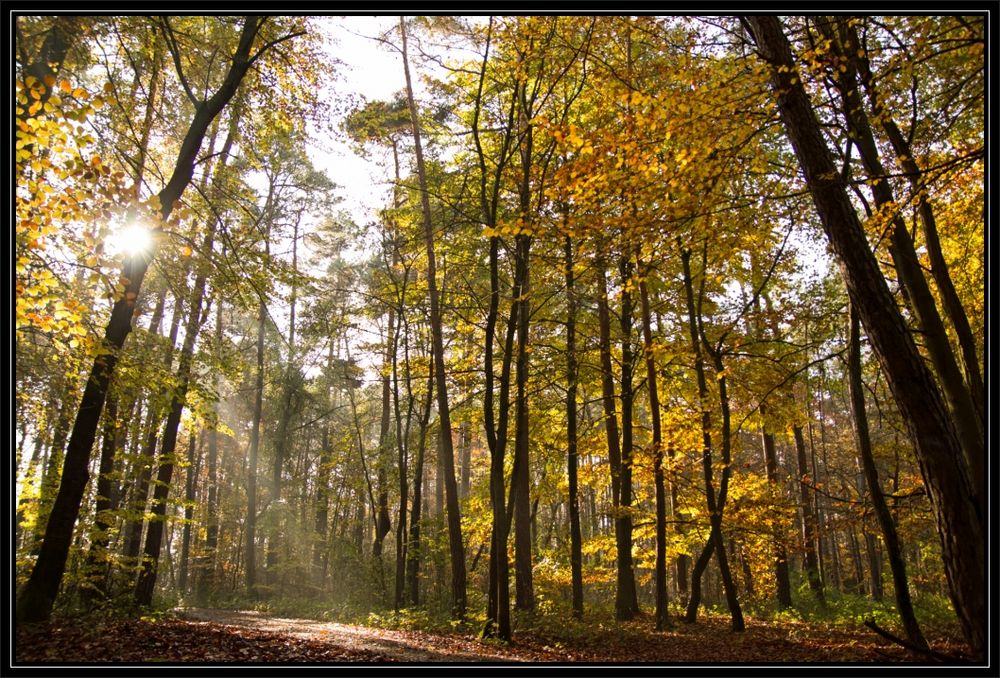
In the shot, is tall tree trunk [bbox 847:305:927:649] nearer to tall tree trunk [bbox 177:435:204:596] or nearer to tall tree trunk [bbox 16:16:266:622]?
tall tree trunk [bbox 16:16:266:622]

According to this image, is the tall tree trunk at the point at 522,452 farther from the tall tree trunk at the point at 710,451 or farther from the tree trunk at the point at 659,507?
the tall tree trunk at the point at 710,451

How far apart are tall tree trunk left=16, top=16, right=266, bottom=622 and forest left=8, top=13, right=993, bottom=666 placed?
0.04 meters

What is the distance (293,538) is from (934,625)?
21.5 m

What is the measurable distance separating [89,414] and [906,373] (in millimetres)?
9266

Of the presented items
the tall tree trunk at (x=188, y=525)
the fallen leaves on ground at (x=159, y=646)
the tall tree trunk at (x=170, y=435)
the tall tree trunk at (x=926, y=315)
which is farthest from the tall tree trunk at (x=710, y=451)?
the tall tree trunk at (x=188, y=525)

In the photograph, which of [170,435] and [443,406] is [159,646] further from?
[170,435]

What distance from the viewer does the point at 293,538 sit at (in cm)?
2316

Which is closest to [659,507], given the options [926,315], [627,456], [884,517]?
[627,456]

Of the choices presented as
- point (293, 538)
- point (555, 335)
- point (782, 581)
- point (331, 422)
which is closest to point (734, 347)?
point (555, 335)

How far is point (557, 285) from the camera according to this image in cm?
1078

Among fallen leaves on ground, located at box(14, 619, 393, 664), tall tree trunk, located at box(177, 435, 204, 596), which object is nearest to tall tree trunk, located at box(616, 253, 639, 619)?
fallen leaves on ground, located at box(14, 619, 393, 664)

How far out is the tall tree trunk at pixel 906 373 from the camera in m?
4.16

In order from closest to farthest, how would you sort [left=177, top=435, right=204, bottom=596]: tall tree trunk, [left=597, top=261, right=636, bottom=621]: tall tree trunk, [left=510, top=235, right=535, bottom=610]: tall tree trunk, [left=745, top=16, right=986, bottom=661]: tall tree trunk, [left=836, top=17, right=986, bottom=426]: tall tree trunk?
[left=745, top=16, right=986, bottom=661]: tall tree trunk
[left=836, top=17, right=986, bottom=426]: tall tree trunk
[left=510, top=235, right=535, bottom=610]: tall tree trunk
[left=597, top=261, right=636, bottom=621]: tall tree trunk
[left=177, top=435, right=204, bottom=596]: tall tree trunk

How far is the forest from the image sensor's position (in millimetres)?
5250
